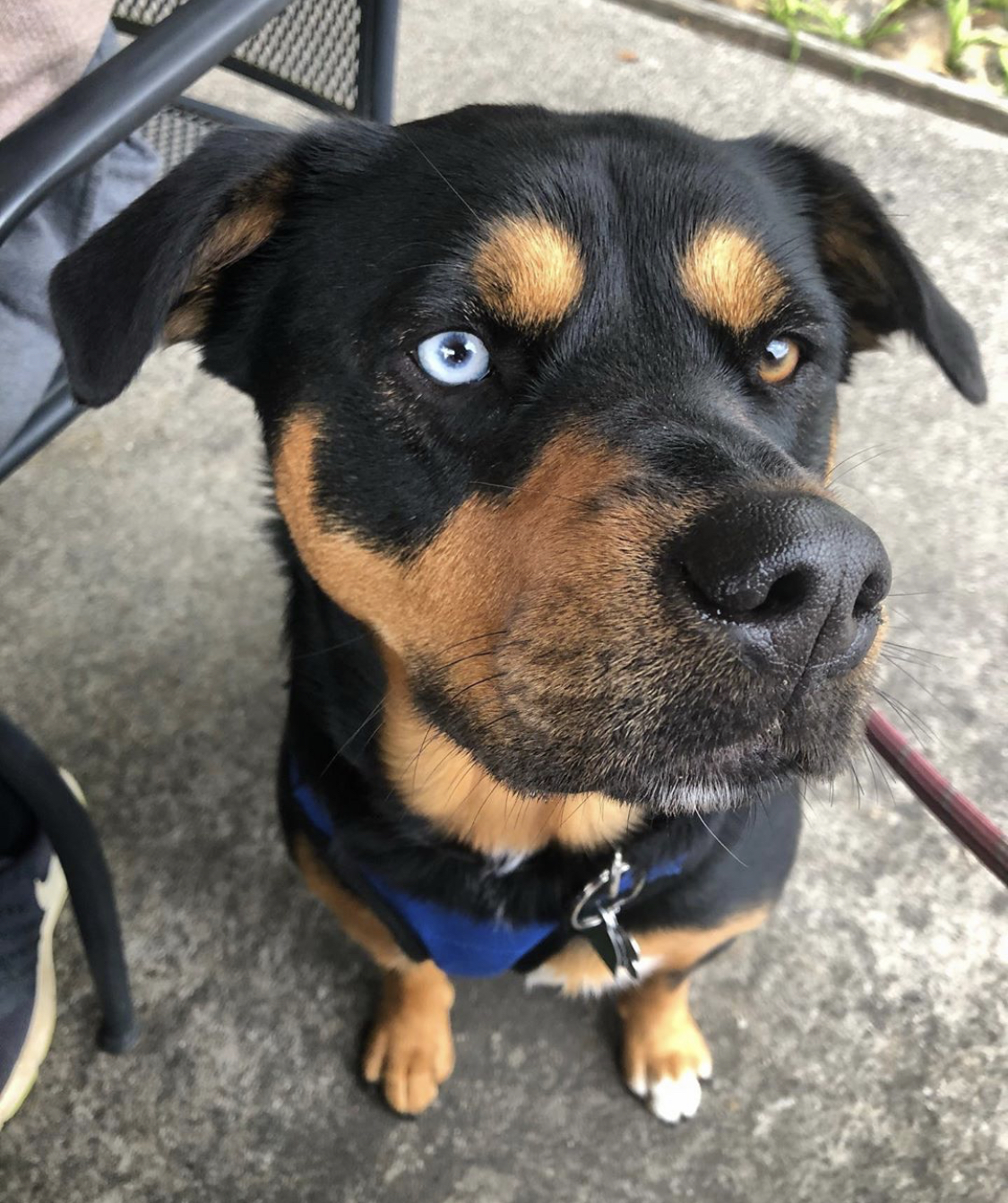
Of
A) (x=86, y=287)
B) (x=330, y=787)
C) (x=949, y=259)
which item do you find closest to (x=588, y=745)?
(x=330, y=787)

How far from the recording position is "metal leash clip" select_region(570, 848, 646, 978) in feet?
4.66

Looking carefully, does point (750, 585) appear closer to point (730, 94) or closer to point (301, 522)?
point (301, 522)

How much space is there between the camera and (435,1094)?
1.80m

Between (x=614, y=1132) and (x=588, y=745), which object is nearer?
(x=588, y=745)

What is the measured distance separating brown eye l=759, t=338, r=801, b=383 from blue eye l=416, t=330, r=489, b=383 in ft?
1.25

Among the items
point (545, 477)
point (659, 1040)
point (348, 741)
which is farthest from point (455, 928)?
point (545, 477)

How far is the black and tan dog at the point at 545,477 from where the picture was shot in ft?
3.11

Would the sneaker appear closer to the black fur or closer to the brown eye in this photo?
the black fur

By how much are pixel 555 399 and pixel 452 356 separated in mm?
132

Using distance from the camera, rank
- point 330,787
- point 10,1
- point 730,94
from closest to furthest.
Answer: point 10,1 → point 330,787 → point 730,94

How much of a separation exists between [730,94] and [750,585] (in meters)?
3.38

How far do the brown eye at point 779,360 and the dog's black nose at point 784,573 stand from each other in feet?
1.38

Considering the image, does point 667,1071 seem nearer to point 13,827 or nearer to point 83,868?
point 83,868

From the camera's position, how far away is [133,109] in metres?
1.20
